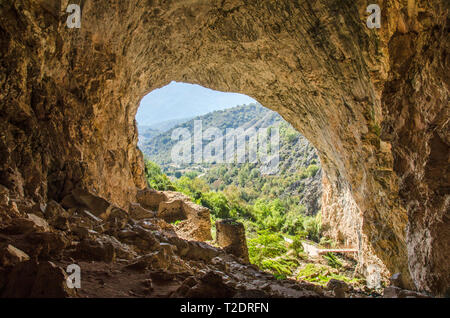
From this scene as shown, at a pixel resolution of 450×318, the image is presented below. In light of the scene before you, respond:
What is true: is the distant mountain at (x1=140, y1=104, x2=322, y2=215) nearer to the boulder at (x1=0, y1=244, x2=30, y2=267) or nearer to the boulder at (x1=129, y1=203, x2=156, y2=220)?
the boulder at (x1=129, y1=203, x2=156, y2=220)

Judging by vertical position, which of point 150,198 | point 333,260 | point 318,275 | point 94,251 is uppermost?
point 150,198

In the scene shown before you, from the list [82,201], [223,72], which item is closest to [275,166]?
[223,72]

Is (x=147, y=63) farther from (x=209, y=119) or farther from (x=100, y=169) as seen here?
(x=209, y=119)

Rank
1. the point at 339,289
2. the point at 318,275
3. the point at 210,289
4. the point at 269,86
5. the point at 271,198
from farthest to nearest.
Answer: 1. the point at 271,198
2. the point at 269,86
3. the point at 318,275
4. the point at 339,289
5. the point at 210,289

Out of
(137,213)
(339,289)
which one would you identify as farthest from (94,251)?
(137,213)

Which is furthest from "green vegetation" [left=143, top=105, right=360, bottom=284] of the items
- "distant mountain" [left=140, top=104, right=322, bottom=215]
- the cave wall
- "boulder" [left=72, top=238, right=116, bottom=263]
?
"boulder" [left=72, top=238, right=116, bottom=263]

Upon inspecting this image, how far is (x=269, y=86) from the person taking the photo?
1216 cm

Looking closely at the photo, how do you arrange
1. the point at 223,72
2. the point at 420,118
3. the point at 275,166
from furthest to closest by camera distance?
1. the point at 275,166
2. the point at 223,72
3. the point at 420,118

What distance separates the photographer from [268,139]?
70188mm

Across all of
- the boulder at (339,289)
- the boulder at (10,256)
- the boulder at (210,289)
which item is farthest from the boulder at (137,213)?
the boulder at (210,289)

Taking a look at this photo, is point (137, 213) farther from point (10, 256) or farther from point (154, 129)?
point (154, 129)

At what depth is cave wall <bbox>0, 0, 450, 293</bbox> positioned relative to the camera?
3.53m
